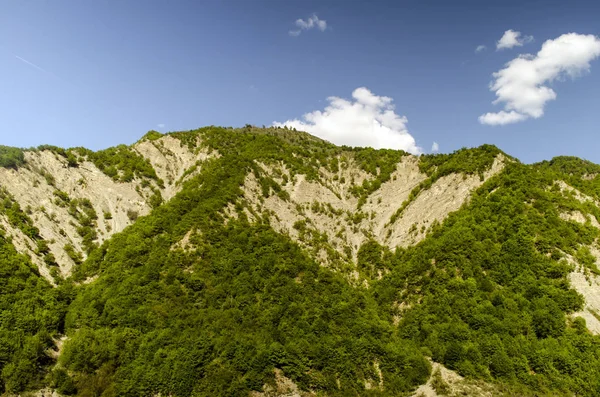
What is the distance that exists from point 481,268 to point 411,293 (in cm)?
722

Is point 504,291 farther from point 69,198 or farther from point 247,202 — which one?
point 69,198

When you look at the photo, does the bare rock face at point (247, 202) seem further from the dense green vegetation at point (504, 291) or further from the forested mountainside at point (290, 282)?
the dense green vegetation at point (504, 291)

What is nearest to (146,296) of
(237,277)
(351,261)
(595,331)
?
(237,277)

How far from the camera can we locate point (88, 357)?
25.9 m

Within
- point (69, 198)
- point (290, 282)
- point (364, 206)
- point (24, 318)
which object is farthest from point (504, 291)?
point (69, 198)

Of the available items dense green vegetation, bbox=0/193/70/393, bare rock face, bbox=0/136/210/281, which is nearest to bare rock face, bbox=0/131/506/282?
bare rock face, bbox=0/136/210/281

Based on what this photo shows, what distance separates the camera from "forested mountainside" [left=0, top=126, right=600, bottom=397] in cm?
2597

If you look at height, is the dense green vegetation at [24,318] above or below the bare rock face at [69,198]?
below

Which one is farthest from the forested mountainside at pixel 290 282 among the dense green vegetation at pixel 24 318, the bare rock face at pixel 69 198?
the bare rock face at pixel 69 198

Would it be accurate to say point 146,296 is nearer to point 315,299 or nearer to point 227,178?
point 315,299

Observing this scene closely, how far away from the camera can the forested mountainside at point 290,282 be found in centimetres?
2597

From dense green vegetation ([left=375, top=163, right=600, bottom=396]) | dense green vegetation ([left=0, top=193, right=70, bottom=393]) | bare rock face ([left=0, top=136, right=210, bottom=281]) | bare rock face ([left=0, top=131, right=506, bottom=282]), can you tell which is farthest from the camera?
bare rock face ([left=0, top=131, right=506, bottom=282])

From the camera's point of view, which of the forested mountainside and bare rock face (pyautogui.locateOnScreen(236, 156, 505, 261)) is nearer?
the forested mountainside

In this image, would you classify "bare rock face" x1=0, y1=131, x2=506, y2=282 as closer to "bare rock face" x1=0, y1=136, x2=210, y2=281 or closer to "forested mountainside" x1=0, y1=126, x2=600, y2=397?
"bare rock face" x1=0, y1=136, x2=210, y2=281
